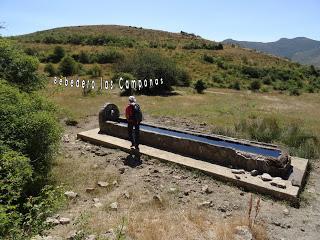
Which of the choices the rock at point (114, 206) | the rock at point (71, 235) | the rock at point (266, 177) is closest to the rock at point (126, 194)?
the rock at point (114, 206)

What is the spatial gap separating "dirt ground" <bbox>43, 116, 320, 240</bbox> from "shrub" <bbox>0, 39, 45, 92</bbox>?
101 inches

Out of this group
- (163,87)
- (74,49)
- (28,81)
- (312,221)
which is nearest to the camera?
(312,221)

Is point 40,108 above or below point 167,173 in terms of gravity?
above

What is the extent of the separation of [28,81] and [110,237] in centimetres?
688

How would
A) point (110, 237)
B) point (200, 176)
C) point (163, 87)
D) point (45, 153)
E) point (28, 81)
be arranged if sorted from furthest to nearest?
point (163, 87)
point (28, 81)
point (200, 176)
point (45, 153)
point (110, 237)

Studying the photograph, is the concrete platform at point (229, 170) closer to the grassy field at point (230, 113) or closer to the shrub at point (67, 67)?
the grassy field at point (230, 113)

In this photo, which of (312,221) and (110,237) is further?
(312,221)

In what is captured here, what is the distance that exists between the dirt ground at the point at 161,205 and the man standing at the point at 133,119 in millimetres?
611

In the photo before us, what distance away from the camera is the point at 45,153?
365 inches

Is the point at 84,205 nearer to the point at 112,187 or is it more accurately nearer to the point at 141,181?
the point at 112,187

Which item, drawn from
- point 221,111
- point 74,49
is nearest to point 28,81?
point 221,111

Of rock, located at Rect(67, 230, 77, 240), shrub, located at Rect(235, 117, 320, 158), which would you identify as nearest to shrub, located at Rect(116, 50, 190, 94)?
shrub, located at Rect(235, 117, 320, 158)

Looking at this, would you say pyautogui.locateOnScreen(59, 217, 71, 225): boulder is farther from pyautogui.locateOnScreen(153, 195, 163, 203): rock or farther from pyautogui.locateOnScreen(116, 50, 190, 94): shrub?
pyautogui.locateOnScreen(116, 50, 190, 94): shrub

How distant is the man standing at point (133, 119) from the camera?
11289 mm
